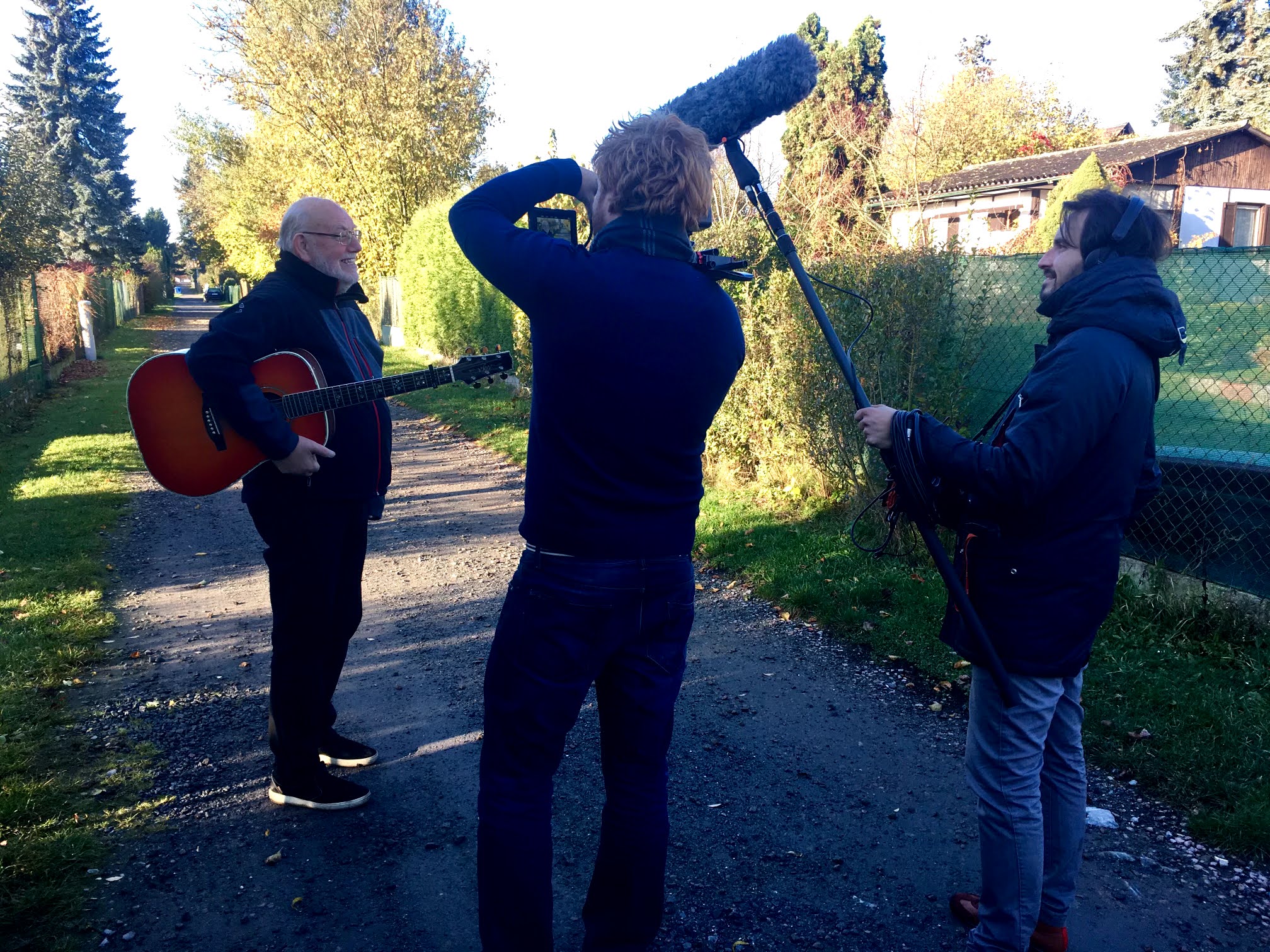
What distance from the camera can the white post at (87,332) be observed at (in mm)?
21156

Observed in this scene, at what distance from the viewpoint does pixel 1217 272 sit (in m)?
4.89

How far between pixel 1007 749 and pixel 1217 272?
3731 mm

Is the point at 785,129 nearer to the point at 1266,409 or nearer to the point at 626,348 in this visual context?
the point at 1266,409

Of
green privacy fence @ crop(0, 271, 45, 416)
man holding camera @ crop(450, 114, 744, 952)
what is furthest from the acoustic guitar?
green privacy fence @ crop(0, 271, 45, 416)

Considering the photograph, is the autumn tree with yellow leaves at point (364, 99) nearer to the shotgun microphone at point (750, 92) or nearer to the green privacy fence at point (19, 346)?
the green privacy fence at point (19, 346)

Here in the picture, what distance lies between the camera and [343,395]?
3467 mm

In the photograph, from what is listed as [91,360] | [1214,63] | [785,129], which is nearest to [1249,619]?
[91,360]

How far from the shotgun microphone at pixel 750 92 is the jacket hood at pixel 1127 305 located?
88 cm

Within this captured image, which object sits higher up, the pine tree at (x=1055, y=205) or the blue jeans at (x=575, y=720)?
the pine tree at (x=1055, y=205)

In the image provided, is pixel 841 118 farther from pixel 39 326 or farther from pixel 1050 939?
pixel 1050 939

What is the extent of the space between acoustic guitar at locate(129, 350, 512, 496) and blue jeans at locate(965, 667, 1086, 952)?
7.47 feet

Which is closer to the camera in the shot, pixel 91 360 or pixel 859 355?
pixel 859 355

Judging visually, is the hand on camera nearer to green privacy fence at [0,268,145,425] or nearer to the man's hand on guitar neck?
the man's hand on guitar neck

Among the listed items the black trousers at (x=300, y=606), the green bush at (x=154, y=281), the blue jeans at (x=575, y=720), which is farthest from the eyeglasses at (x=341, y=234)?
the green bush at (x=154, y=281)
